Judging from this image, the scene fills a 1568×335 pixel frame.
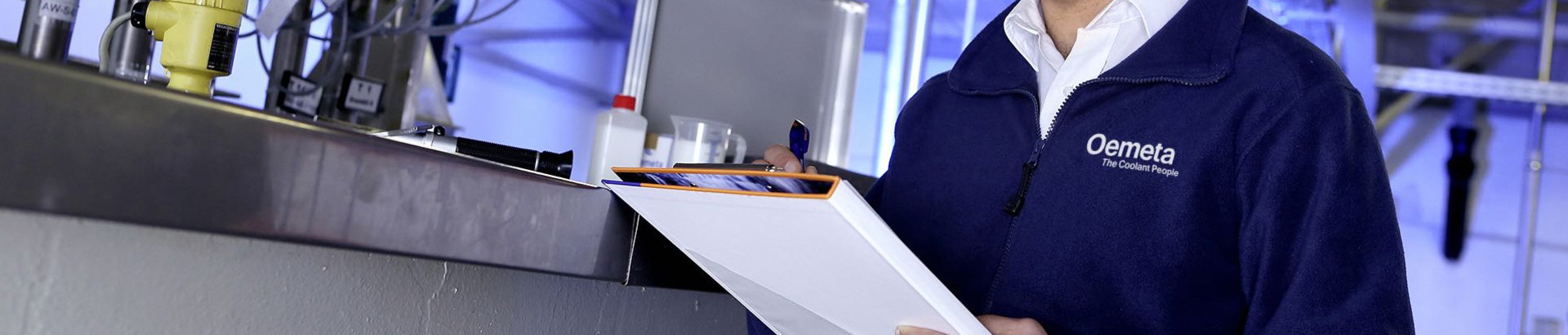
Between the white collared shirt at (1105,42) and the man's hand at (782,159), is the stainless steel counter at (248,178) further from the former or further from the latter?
the white collared shirt at (1105,42)

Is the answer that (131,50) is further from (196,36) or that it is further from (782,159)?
(782,159)

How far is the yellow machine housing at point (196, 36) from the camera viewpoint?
960mm

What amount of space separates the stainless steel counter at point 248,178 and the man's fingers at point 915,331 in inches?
9.3

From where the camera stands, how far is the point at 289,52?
1.98 meters

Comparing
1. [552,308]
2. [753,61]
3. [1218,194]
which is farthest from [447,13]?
[1218,194]

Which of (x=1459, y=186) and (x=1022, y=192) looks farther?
(x=1459, y=186)

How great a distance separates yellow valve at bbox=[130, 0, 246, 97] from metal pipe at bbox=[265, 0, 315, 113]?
3.00ft

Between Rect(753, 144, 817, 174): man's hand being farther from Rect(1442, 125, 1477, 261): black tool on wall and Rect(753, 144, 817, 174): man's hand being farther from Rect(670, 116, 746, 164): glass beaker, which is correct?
Rect(1442, 125, 1477, 261): black tool on wall

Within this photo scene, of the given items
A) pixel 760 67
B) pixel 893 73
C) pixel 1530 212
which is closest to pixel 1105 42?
pixel 760 67

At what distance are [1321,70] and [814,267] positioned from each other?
449mm

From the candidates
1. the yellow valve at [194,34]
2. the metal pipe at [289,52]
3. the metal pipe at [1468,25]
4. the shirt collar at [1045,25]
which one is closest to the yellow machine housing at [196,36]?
the yellow valve at [194,34]

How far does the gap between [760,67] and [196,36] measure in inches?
33.8

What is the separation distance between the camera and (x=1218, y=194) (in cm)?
95

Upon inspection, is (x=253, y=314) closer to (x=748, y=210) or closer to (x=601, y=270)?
(x=601, y=270)
